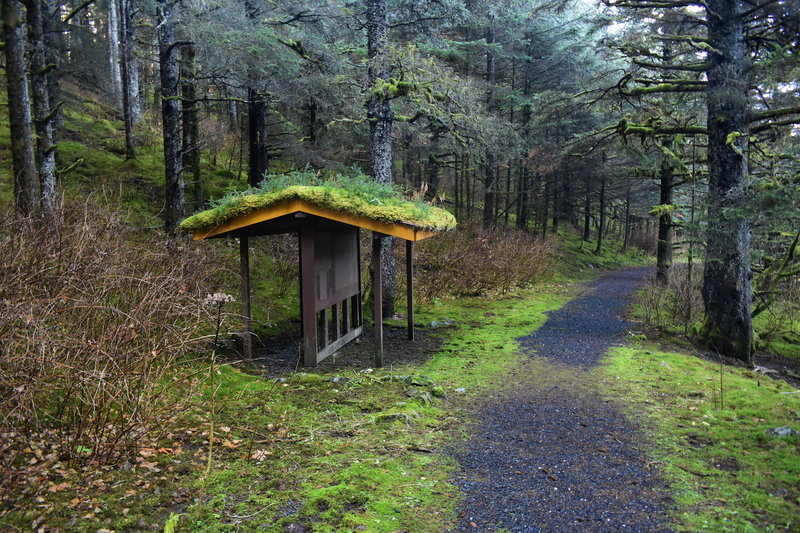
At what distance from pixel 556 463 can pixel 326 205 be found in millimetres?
3947

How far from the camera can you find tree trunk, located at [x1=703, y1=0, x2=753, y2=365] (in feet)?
28.3

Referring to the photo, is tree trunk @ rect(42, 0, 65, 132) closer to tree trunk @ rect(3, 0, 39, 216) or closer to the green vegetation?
tree trunk @ rect(3, 0, 39, 216)

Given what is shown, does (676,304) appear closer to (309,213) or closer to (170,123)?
(309,213)

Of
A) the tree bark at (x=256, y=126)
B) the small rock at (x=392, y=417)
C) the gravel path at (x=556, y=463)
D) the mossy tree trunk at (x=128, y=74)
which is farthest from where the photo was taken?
the mossy tree trunk at (x=128, y=74)

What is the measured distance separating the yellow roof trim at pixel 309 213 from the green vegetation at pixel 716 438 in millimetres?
3362

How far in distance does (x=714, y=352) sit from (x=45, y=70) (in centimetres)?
1277

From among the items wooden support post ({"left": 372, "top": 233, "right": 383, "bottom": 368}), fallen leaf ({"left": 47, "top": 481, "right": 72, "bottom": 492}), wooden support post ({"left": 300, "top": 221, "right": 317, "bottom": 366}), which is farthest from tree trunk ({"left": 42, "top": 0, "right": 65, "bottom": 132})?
fallen leaf ({"left": 47, "top": 481, "right": 72, "bottom": 492})

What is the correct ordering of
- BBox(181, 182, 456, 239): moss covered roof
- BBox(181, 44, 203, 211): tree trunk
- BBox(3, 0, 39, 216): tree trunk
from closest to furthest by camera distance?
BBox(181, 182, 456, 239): moss covered roof → BBox(3, 0, 39, 216): tree trunk → BBox(181, 44, 203, 211): tree trunk

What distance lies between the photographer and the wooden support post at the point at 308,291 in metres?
7.13

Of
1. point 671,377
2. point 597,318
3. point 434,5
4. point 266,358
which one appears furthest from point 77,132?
point 671,377

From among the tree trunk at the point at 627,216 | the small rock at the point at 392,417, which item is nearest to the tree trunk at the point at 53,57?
the small rock at the point at 392,417

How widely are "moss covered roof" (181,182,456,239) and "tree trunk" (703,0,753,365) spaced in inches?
209

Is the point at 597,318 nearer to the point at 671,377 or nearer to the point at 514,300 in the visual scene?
the point at 514,300

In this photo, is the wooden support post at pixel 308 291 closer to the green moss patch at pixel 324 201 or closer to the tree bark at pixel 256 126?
the green moss patch at pixel 324 201
